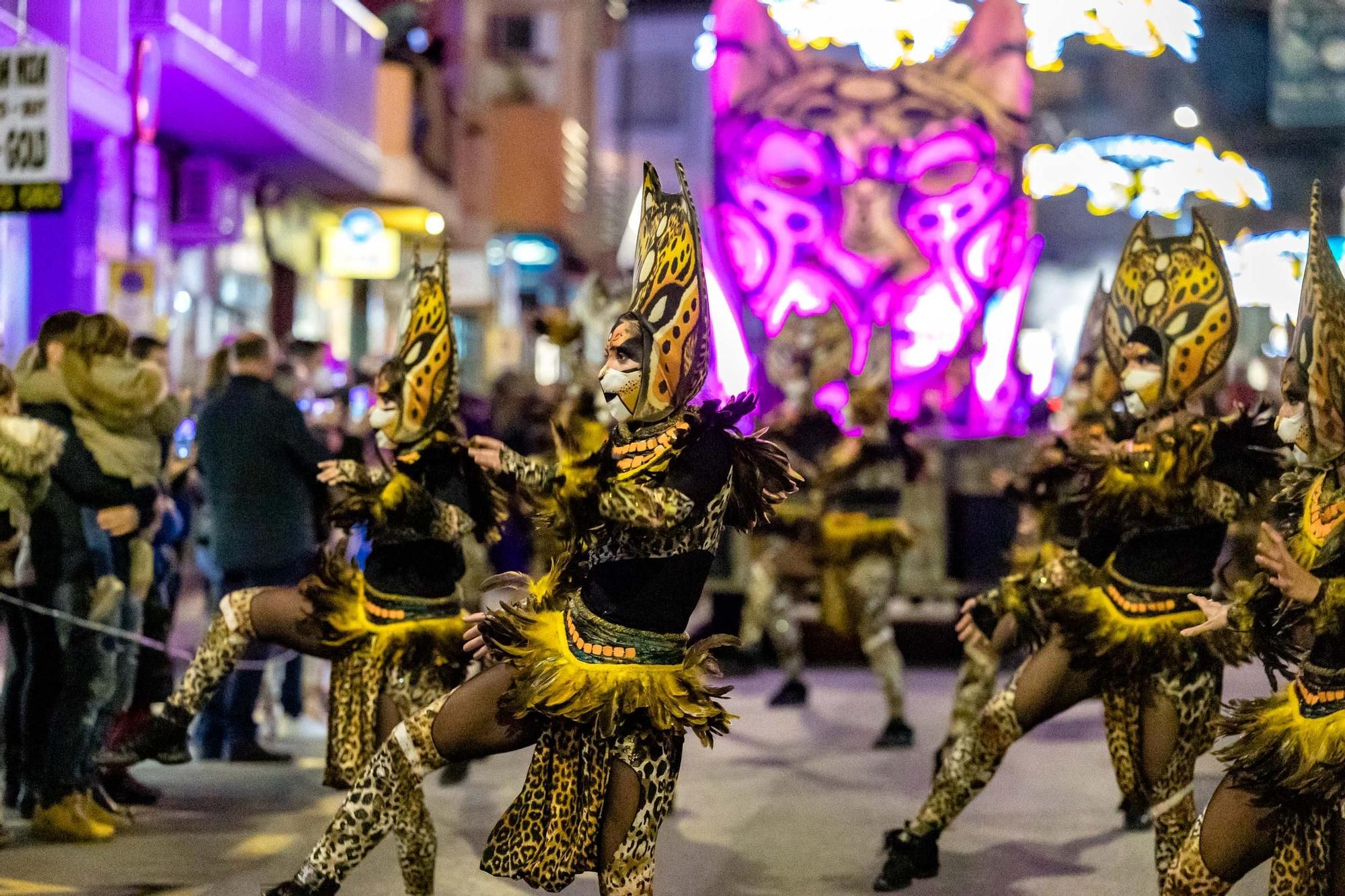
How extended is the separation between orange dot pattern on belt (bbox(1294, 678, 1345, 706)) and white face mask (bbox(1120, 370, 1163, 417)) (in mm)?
1637

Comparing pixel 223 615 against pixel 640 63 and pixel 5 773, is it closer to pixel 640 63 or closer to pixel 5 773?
pixel 5 773

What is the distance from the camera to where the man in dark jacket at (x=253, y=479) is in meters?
8.36

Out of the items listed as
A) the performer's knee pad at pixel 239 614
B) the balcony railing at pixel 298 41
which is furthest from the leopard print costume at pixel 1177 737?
the balcony railing at pixel 298 41

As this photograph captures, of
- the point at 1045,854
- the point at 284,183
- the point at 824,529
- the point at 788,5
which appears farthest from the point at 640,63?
the point at 1045,854

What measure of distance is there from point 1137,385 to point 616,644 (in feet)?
7.67

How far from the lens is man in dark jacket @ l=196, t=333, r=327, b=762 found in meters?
8.36

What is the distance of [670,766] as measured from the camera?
4789 mm

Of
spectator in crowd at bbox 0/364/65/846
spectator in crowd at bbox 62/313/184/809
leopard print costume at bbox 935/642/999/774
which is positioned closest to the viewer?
spectator in crowd at bbox 0/364/65/846

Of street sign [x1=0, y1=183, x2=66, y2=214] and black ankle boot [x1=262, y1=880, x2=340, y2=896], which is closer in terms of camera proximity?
black ankle boot [x1=262, y1=880, x2=340, y2=896]

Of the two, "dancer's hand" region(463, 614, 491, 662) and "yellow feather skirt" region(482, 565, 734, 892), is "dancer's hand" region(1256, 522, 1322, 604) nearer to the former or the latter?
"yellow feather skirt" region(482, 565, 734, 892)

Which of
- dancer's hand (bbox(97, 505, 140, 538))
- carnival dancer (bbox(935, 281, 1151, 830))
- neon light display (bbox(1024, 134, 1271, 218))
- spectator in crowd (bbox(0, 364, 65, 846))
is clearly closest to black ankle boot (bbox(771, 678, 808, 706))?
carnival dancer (bbox(935, 281, 1151, 830))

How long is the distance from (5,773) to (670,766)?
383 centimetres

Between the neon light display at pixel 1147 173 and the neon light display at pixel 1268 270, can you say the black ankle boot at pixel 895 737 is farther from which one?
the neon light display at pixel 1147 173

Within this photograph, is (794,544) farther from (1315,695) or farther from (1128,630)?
(1315,695)
